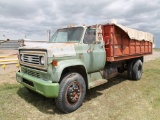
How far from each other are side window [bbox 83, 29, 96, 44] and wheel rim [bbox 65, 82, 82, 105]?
140 cm

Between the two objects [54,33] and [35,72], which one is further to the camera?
[54,33]

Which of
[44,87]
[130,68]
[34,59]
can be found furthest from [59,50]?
[130,68]

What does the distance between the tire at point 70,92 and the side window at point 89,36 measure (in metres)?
1.18

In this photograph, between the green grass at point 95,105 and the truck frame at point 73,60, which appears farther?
the green grass at point 95,105

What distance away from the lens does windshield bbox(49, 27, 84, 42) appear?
5.30 meters

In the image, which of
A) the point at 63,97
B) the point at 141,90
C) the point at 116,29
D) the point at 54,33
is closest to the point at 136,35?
the point at 116,29

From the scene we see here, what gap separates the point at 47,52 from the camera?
13.2 ft

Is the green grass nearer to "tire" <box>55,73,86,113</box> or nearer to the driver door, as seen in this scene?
"tire" <box>55,73,86,113</box>

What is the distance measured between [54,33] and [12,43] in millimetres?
18084

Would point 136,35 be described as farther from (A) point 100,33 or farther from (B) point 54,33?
(B) point 54,33

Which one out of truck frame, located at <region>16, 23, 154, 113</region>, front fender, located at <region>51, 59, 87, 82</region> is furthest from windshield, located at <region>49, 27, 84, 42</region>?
front fender, located at <region>51, 59, 87, 82</region>

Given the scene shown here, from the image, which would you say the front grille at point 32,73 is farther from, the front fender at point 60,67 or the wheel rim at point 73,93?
the wheel rim at point 73,93

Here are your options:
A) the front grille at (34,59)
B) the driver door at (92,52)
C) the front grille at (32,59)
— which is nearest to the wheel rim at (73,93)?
the driver door at (92,52)

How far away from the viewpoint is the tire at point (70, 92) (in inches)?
169
